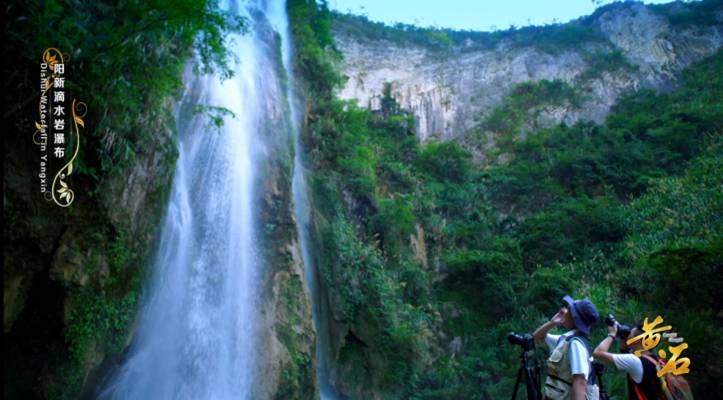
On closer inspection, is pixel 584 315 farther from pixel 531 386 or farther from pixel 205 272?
pixel 205 272

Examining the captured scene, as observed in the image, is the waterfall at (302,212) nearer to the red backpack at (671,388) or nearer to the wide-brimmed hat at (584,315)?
the wide-brimmed hat at (584,315)

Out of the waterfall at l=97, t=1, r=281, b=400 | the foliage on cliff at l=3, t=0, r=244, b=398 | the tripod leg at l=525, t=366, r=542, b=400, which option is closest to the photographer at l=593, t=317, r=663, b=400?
the tripod leg at l=525, t=366, r=542, b=400

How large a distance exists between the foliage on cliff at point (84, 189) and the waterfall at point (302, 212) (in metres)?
4.27

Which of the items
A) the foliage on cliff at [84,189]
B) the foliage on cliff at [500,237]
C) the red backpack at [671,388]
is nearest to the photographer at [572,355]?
the red backpack at [671,388]

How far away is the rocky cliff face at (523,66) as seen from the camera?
845 inches

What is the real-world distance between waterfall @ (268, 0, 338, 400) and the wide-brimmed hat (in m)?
7.16

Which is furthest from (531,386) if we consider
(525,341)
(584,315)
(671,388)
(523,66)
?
(523,66)

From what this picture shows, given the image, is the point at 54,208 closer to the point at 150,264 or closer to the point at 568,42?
the point at 150,264

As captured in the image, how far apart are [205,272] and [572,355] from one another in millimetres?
6296

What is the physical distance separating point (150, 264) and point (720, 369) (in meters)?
8.33

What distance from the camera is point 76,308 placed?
5141mm

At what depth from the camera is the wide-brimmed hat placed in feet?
8.84

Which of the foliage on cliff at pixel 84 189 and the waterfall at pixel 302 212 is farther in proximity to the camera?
the waterfall at pixel 302 212

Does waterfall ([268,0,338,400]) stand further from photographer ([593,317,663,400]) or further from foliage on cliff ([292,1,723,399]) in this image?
photographer ([593,317,663,400])
